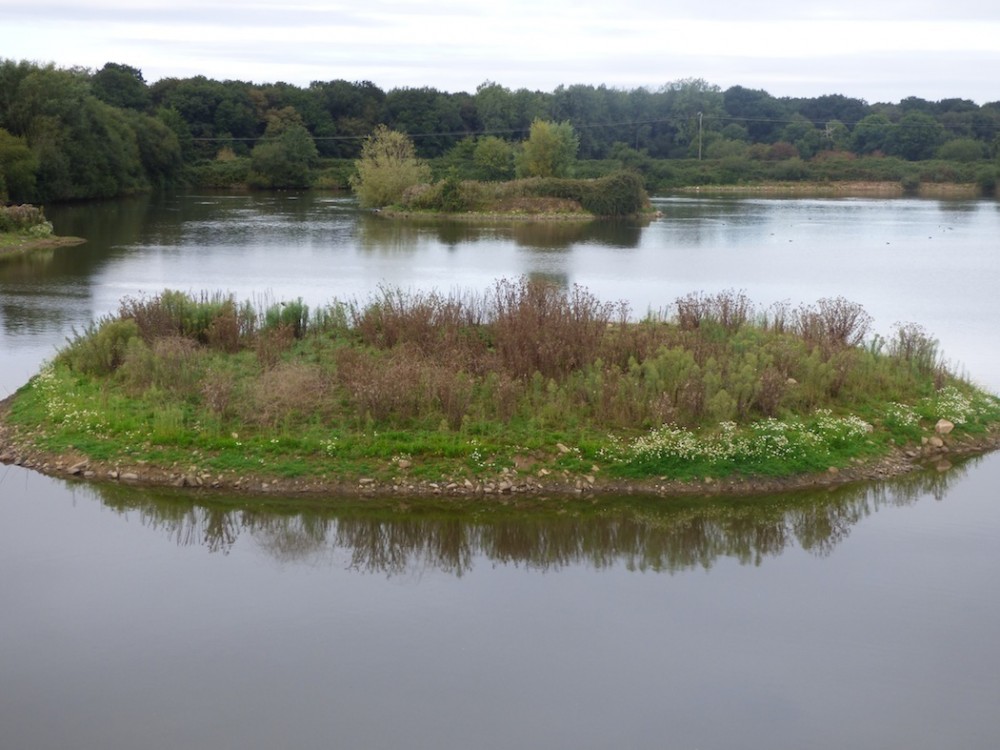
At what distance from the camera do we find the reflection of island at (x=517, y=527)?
10.3 meters

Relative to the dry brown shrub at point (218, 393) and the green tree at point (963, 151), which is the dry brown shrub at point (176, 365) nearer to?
the dry brown shrub at point (218, 393)

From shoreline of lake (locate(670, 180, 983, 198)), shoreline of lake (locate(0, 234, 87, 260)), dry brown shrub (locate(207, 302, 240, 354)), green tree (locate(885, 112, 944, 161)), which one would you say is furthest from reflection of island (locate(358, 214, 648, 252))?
green tree (locate(885, 112, 944, 161))

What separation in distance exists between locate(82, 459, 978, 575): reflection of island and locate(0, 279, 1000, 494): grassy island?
12.1 inches

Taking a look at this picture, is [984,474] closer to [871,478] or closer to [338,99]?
[871,478]

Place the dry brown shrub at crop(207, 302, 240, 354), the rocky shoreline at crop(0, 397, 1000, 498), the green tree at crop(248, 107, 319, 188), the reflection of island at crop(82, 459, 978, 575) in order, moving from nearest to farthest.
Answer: the reflection of island at crop(82, 459, 978, 575)
the rocky shoreline at crop(0, 397, 1000, 498)
the dry brown shrub at crop(207, 302, 240, 354)
the green tree at crop(248, 107, 319, 188)

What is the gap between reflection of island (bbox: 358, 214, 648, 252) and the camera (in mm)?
36969

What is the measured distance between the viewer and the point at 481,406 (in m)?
12.6

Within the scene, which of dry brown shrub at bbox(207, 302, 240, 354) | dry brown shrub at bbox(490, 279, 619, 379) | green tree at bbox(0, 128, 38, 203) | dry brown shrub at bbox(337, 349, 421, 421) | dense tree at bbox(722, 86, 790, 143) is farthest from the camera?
dense tree at bbox(722, 86, 790, 143)

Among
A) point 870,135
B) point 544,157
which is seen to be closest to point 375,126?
point 544,157

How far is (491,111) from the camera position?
93062 millimetres

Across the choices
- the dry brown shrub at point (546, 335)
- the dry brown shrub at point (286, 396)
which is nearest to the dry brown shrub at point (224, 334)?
the dry brown shrub at point (286, 396)

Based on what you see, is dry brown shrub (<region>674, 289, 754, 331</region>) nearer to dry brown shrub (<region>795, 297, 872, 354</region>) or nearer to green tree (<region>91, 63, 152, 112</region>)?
dry brown shrub (<region>795, 297, 872, 354</region>)

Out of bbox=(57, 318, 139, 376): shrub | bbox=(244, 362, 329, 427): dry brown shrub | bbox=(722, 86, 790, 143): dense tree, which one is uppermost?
bbox=(722, 86, 790, 143): dense tree

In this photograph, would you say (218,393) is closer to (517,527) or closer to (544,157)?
(517,527)
